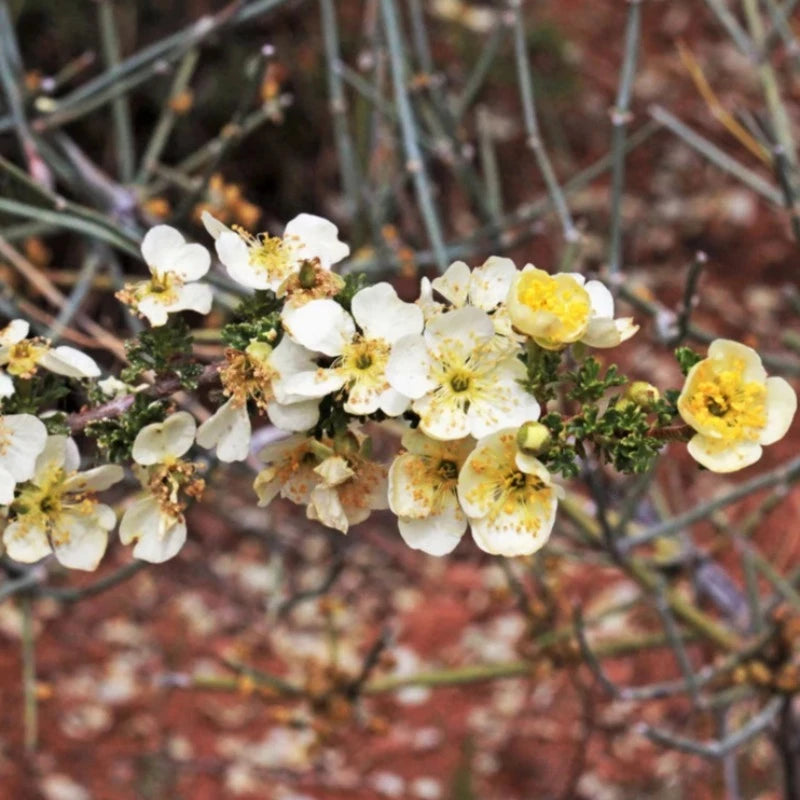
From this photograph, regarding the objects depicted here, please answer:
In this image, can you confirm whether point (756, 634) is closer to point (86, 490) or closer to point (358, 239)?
point (358, 239)

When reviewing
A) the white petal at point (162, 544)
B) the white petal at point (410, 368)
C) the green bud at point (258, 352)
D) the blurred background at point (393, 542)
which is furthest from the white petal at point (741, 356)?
the blurred background at point (393, 542)

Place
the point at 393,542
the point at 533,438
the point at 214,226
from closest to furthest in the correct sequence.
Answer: the point at 533,438, the point at 214,226, the point at 393,542

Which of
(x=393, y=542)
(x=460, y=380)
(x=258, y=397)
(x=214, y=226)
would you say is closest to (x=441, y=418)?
(x=460, y=380)

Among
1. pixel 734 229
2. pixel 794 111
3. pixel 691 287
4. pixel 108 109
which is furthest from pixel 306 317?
pixel 794 111

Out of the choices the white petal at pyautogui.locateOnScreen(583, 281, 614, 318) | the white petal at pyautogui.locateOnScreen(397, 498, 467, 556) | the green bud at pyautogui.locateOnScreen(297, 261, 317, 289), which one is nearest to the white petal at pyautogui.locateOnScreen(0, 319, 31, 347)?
the green bud at pyautogui.locateOnScreen(297, 261, 317, 289)

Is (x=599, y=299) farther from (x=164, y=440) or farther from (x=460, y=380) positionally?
(x=164, y=440)

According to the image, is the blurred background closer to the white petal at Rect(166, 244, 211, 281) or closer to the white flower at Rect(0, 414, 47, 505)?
the white petal at Rect(166, 244, 211, 281)

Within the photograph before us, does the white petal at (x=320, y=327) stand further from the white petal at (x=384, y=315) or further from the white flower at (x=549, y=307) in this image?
the white flower at (x=549, y=307)
